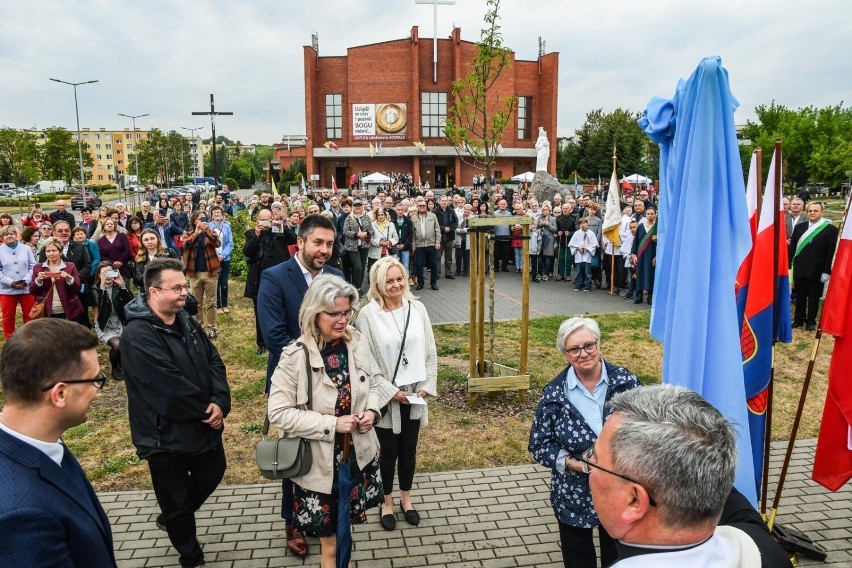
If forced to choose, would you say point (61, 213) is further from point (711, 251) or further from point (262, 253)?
point (711, 251)

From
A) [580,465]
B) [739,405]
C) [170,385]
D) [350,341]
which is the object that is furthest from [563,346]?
[170,385]

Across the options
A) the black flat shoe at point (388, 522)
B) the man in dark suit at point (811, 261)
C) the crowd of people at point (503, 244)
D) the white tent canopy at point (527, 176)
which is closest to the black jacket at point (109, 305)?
the crowd of people at point (503, 244)

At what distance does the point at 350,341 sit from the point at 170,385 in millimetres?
1094

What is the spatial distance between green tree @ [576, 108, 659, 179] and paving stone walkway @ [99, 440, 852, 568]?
4910cm

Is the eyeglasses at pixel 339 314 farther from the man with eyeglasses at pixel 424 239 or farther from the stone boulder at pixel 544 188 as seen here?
the stone boulder at pixel 544 188

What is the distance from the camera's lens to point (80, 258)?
950cm

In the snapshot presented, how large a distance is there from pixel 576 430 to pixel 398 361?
5.38ft

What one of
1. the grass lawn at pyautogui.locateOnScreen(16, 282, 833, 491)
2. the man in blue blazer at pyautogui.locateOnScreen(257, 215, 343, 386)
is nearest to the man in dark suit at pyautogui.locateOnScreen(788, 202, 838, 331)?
the grass lawn at pyautogui.locateOnScreen(16, 282, 833, 491)

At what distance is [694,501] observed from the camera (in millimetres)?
1597

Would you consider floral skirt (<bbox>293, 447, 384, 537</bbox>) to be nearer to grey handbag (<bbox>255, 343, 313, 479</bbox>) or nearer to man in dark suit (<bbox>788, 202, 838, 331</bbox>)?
grey handbag (<bbox>255, 343, 313, 479</bbox>)

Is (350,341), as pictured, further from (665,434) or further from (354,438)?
(665,434)

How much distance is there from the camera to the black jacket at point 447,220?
1609 centimetres

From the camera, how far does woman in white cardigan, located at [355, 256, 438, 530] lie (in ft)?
15.1

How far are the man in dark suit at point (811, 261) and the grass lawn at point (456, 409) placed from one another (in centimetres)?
67
